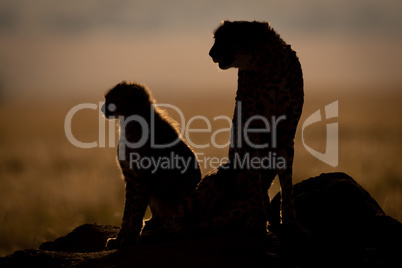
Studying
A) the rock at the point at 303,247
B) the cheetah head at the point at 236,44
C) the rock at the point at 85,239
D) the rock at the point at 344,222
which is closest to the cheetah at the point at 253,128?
the cheetah head at the point at 236,44


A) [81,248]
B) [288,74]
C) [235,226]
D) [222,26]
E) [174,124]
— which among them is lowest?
[81,248]

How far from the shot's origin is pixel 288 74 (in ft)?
17.2

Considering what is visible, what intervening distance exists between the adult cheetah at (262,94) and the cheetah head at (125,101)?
1.21 m

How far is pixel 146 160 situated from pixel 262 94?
1426 millimetres

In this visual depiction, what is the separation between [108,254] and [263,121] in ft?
5.93

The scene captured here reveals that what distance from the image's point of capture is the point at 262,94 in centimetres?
522

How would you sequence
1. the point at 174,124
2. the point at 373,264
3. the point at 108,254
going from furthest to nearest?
the point at 174,124, the point at 108,254, the point at 373,264

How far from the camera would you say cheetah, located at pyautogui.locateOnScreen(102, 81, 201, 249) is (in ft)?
19.1

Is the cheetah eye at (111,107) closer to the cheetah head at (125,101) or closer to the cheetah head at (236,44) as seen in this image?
the cheetah head at (125,101)

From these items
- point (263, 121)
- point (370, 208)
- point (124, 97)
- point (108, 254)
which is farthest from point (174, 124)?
point (370, 208)

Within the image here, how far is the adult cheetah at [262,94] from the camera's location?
16.9 feet

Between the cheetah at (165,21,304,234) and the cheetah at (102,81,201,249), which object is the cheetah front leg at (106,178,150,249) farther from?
the cheetah at (165,21,304,234)

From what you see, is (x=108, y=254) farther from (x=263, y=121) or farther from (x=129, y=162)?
(x=263, y=121)

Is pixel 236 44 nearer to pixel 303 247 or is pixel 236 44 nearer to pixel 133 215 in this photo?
pixel 303 247
